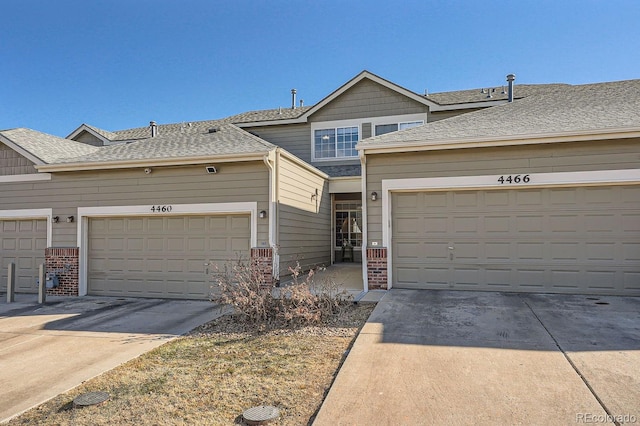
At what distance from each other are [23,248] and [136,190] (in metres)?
3.92

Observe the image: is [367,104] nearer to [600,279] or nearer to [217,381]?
[600,279]

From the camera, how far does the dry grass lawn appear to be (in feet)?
12.8

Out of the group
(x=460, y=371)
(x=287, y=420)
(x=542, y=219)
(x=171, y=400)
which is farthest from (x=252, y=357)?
(x=542, y=219)

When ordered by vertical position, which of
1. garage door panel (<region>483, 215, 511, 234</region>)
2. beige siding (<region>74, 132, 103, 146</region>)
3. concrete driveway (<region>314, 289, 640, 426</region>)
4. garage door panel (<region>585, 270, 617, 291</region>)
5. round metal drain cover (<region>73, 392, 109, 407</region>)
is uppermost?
beige siding (<region>74, 132, 103, 146</region>)

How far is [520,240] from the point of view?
8.88 metres

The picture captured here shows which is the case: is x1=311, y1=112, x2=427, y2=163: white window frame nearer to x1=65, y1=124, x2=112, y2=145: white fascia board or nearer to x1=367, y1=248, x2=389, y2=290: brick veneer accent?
x1=367, y1=248, x2=389, y2=290: brick veneer accent

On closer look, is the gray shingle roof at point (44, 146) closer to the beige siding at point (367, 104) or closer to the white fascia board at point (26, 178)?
the white fascia board at point (26, 178)

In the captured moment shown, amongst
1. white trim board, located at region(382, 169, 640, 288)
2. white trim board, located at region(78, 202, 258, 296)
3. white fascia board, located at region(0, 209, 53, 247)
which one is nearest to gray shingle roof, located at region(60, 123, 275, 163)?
white trim board, located at region(78, 202, 258, 296)

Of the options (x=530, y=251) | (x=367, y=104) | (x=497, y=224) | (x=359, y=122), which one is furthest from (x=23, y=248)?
(x=530, y=251)

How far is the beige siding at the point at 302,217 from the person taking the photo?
34.2 feet

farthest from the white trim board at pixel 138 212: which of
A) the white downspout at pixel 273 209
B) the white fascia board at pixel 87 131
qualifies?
the white fascia board at pixel 87 131

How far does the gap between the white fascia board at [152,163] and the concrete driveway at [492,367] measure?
4895mm

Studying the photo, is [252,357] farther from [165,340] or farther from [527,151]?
[527,151]

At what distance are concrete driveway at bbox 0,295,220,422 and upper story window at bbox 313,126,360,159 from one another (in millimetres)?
8373
